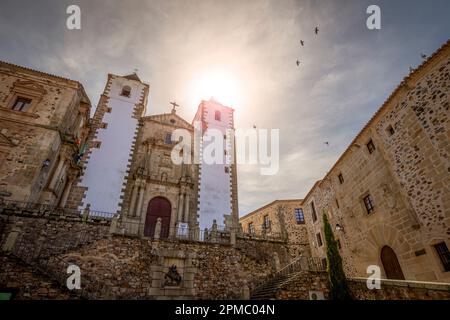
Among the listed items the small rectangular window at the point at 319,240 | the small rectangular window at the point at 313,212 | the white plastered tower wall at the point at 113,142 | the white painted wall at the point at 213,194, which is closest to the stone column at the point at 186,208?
the white painted wall at the point at 213,194

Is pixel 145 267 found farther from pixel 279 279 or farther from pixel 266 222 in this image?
pixel 266 222

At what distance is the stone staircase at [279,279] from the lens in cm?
1045

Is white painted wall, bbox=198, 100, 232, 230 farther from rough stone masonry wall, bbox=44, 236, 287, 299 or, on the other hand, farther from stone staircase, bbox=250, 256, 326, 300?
stone staircase, bbox=250, 256, 326, 300

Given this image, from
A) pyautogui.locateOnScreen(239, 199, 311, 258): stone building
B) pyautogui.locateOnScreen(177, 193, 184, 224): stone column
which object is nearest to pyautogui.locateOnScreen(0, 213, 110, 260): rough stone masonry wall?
pyautogui.locateOnScreen(177, 193, 184, 224): stone column

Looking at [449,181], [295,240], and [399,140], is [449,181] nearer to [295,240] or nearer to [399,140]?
[399,140]

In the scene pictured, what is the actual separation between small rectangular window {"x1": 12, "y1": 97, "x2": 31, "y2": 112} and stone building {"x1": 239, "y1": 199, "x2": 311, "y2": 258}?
64.5ft

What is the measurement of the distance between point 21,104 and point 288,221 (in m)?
25.3

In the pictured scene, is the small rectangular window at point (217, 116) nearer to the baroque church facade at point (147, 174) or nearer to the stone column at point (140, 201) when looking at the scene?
the baroque church facade at point (147, 174)

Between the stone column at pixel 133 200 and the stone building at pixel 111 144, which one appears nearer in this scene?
the stone building at pixel 111 144

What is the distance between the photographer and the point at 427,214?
9.38 m

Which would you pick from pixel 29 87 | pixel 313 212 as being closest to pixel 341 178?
pixel 313 212

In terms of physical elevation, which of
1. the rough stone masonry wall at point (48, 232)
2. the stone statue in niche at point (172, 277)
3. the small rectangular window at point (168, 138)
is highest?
the small rectangular window at point (168, 138)

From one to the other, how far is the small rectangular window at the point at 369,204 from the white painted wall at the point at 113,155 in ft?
52.8
